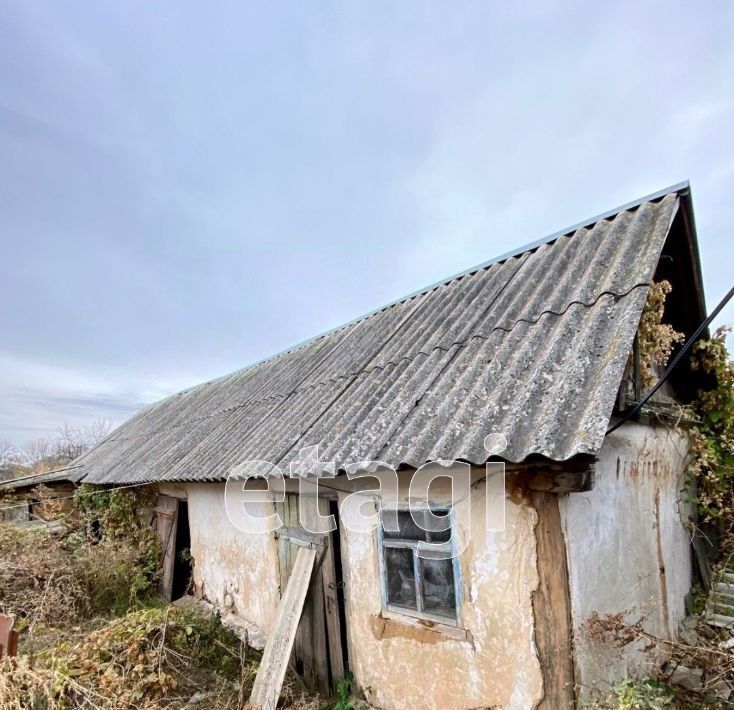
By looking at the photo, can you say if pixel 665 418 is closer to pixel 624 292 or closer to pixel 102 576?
pixel 624 292

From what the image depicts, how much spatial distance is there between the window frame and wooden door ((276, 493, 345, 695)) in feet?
2.57

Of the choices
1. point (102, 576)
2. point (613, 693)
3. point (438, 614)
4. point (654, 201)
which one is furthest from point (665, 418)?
point (102, 576)

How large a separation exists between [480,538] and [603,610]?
1.10 metres

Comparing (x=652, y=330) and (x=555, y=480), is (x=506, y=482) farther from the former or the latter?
(x=652, y=330)

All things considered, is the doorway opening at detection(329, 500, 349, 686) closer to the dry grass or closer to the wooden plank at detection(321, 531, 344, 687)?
the wooden plank at detection(321, 531, 344, 687)

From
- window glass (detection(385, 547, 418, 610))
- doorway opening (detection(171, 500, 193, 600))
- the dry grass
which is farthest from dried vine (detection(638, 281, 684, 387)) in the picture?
doorway opening (detection(171, 500, 193, 600))

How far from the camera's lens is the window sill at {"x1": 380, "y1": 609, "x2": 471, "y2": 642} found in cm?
346

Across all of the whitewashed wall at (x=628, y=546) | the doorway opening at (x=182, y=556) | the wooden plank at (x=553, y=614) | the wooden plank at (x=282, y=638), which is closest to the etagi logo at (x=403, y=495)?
the wooden plank at (x=553, y=614)

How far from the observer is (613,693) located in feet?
10.0

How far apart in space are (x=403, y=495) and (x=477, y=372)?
1292mm

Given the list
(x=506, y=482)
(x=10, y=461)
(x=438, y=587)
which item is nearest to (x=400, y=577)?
(x=438, y=587)

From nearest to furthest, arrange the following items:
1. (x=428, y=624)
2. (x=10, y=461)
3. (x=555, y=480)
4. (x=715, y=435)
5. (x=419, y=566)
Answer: (x=555, y=480) → (x=428, y=624) → (x=419, y=566) → (x=715, y=435) → (x=10, y=461)

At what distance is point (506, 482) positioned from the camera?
3262 millimetres

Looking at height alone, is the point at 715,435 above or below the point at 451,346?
below
